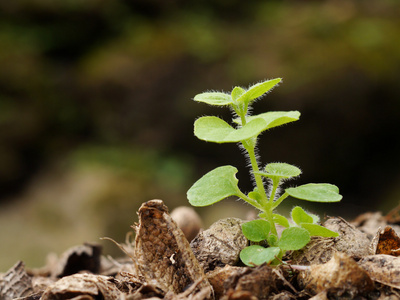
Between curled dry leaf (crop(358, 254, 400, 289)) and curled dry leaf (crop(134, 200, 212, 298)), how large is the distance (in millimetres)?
233

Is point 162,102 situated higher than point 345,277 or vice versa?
point 162,102

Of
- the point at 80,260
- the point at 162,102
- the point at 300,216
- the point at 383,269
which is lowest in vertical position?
the point at 383,269

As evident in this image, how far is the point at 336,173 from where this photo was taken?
3.52 metres

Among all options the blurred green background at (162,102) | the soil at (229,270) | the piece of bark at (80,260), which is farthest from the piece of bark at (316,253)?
the blurred green background at (162,102)

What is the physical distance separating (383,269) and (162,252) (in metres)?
0.31

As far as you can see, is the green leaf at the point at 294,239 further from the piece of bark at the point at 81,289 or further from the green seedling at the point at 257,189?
the piece of bark at the point at 81,289

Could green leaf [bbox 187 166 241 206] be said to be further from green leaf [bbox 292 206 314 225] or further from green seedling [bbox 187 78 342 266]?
green leaf [bbox 292 206 314 225]

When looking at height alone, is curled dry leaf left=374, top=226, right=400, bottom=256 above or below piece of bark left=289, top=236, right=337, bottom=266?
below

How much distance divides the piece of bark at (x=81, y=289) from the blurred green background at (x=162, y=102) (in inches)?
99.3

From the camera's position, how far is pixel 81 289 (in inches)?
23.5

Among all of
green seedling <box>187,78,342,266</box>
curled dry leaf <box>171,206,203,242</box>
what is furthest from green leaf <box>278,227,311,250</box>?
curled dry leaf <box>171,206,203,242</box>

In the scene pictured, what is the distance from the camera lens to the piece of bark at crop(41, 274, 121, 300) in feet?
1.95

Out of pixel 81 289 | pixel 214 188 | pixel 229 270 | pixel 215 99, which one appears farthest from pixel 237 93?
pixel 81 289

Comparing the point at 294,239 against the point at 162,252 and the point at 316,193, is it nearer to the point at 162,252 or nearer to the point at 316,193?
the point at 316,193
